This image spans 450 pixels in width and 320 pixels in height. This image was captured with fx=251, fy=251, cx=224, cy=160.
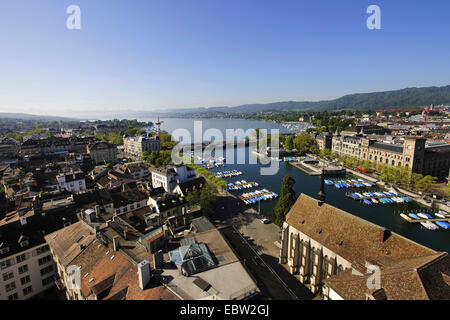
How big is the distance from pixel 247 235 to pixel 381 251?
17268mm

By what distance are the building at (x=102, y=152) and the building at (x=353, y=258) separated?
6795 centimetres

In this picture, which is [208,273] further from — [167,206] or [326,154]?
[326,154]

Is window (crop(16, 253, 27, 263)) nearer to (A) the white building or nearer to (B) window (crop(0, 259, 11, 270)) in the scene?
(A) the white building

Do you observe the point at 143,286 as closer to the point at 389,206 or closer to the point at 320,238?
the point at 320,238

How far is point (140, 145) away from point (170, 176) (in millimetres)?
48458

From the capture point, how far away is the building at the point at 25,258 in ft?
62.8

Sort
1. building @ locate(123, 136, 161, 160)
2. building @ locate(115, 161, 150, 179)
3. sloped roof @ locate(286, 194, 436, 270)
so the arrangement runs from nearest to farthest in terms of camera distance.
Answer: sloped roof @ locate(286, 194, 436, 270) → building @ locate(115, 161, 150, 179) → building @ locate(123, 136, 161, 160)

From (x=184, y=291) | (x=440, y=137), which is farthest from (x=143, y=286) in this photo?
(x=440, y=137)

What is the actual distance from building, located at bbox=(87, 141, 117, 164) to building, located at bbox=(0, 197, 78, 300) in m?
56.1

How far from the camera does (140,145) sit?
87.3 m

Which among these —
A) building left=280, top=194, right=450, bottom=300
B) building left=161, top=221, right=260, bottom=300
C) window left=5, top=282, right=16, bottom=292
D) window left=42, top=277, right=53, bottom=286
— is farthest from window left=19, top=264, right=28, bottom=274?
building left=280, top=194, right=450, bottom=300

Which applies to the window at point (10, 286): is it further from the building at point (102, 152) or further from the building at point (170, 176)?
the building at point (102, 152)

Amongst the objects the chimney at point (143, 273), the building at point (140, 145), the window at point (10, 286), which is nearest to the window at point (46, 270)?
the window at point (10, 286)

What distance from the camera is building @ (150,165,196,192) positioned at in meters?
43.8
